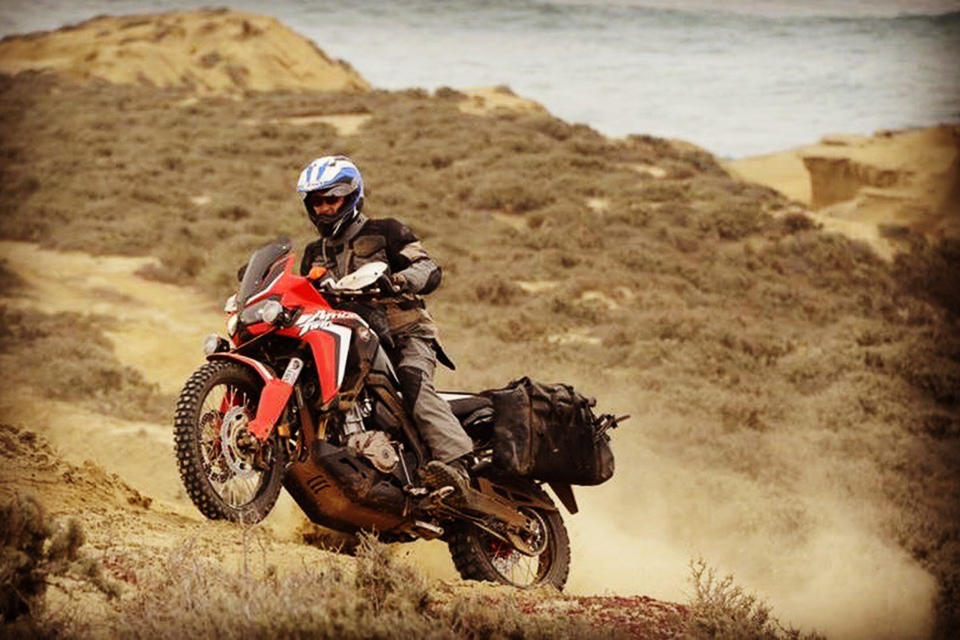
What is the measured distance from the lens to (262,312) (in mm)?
6242

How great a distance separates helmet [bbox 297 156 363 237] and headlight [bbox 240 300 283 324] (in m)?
0.74

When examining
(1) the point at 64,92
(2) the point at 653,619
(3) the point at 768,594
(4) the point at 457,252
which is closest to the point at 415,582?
(2) the point at 653,619

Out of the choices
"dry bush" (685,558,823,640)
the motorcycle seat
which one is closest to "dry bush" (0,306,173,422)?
the motorcycle seat

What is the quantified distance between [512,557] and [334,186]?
2516 mm

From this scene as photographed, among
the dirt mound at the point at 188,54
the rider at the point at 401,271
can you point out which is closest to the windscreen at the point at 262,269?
the rider at the point at 401,271

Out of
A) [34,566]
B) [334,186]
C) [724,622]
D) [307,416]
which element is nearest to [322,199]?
[334,186]

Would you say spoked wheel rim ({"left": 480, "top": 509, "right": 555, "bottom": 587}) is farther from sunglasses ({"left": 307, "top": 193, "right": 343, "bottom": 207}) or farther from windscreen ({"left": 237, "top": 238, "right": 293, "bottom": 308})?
sunglasses ({"left": 307, "top": 193, "right": 343, "bottom": 207})

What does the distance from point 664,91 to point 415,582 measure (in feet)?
114

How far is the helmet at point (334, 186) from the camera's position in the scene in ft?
22.2

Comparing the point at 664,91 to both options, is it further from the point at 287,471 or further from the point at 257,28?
the point at 287,471

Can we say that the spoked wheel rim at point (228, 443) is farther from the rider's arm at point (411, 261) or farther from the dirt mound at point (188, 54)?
the dirt mound at point (188, 54)

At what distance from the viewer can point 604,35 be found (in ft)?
123

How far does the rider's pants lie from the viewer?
6.81 meters

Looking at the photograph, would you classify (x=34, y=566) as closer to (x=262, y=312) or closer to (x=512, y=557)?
(x=262, y=312)
